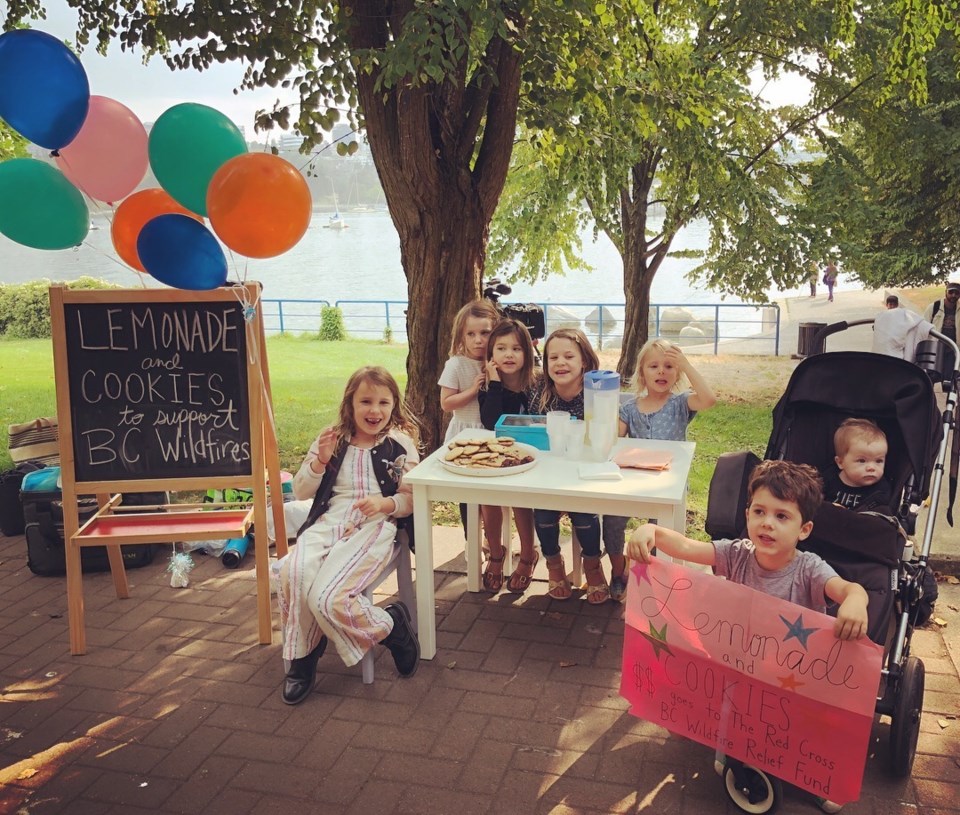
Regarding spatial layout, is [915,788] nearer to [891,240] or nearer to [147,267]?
[147,267]

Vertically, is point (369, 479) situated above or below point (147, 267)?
below

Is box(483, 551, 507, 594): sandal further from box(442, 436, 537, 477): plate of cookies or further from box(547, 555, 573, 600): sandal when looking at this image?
box(442, 436, 537, 477): plate of cookies

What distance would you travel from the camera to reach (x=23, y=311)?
1599cm

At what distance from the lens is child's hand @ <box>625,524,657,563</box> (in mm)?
2799

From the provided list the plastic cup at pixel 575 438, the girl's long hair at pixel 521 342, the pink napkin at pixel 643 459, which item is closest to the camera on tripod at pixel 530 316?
the girl's long hair at pixel 521 342

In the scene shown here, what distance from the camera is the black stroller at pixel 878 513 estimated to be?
8.89 ft

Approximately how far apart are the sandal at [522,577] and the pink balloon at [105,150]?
277 cm

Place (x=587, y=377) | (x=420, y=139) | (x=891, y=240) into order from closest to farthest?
(x=587, y=377) → (x=420, y=139) → (x=891, y=240)

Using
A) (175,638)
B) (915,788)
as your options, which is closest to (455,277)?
(175,638)

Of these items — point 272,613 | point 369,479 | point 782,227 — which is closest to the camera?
point 369,479

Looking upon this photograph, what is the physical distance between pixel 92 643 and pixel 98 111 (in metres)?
2.51

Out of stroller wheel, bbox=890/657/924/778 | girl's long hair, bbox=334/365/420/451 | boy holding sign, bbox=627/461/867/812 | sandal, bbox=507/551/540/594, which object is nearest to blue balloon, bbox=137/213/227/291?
girl's long hair, bbox=334/365/420/451

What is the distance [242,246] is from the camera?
3627mm

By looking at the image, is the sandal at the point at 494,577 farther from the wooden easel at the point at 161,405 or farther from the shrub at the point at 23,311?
the shrub at the point at 23,311
